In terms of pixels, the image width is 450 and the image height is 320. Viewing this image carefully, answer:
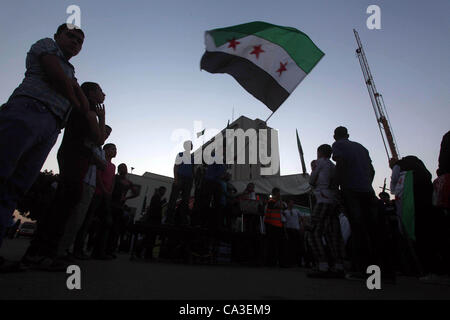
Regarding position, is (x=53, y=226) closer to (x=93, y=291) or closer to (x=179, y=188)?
(x=93, y=291)

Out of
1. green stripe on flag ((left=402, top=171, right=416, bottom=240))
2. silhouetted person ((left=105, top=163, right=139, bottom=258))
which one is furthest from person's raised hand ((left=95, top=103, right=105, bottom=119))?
green stripe on flag ((left=402, top=171, right=416, bottom=240))

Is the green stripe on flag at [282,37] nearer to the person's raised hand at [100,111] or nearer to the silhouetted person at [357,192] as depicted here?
the silhouetted person at [357,192]

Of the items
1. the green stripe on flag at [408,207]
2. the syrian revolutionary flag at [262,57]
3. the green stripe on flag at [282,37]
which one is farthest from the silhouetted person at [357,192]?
the green stripe on flag at [282,37]

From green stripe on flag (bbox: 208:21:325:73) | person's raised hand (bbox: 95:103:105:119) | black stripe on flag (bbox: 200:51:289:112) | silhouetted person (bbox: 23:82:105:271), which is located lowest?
silhouetted person (bbox: 23:82:105:271)

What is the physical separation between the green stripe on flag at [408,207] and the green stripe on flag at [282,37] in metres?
2.78

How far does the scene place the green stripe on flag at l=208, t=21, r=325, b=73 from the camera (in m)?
5.42

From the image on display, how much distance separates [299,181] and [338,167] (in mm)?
12926

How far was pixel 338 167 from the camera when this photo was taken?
11.8 feet

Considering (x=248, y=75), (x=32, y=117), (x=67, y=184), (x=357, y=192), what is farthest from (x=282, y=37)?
(x=32, y=117)

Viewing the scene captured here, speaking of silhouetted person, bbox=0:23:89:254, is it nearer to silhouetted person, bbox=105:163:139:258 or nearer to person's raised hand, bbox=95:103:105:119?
person's raised hand, bbox=95:103:105:119

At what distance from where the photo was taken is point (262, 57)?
18.2ft

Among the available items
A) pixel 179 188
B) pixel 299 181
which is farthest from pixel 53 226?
pixel 299 181

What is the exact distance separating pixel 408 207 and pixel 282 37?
3.97m
